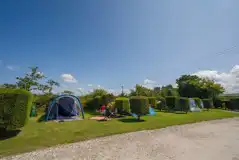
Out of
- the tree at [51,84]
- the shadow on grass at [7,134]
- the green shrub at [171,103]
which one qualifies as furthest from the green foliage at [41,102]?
the green shrub at [171,103]

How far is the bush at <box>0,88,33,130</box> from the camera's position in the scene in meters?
A: 4.89

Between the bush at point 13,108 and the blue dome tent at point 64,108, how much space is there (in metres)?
3.67

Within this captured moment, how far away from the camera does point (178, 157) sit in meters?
3.47

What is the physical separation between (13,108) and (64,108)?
5060mm

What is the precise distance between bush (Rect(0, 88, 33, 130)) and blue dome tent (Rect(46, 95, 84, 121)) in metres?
3.67

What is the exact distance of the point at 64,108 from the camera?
9.98 meters

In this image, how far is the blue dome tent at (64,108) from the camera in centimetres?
920

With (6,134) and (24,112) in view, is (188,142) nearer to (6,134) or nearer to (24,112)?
(24,112)

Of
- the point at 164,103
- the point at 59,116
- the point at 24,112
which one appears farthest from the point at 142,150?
the point at 164,103

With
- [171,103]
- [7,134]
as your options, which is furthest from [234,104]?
[7,134]

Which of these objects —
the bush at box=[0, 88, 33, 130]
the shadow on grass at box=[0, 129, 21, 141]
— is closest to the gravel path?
the bush at box=[0, 88, 33, 130]

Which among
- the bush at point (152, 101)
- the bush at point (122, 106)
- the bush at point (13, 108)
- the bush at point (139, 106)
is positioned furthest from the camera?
the bush at point (152, 101)

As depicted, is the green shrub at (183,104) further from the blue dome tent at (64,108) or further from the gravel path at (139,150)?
the blue dome tent at (64,108)

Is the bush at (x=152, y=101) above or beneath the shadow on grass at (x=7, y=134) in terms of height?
above
